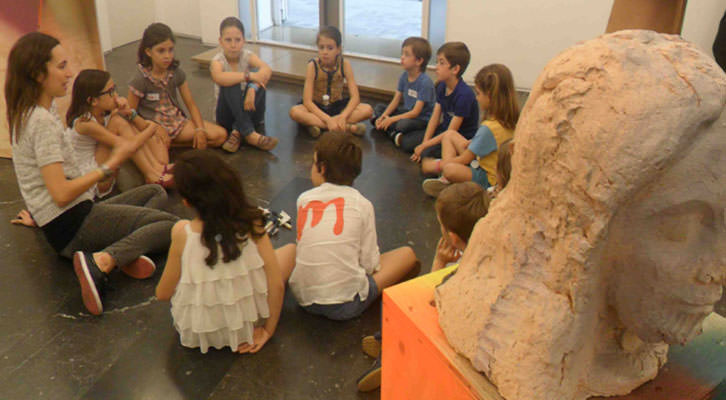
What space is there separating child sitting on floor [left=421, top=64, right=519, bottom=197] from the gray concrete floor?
40 cm

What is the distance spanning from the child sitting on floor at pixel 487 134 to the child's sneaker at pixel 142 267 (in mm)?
1717

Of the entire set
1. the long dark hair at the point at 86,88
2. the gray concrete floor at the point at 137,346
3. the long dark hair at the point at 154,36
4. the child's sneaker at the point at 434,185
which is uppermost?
the long dark hair at the point at 154,36

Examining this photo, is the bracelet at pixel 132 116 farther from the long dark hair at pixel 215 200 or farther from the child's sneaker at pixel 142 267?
the long dark hair at pixel 215 200

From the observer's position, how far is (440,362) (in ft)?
5.13

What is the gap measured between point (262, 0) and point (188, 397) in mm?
5624

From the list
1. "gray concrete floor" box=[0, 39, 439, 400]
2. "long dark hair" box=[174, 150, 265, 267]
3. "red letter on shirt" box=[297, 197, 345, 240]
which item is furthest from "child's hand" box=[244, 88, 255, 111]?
"long dark hair" box=[174, 150, 265, 267]

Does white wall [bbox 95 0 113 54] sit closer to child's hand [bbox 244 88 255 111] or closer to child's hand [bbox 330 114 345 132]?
child's hand [bbox 244 88 255 111]

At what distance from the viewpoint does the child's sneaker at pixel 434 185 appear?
3.74 meters

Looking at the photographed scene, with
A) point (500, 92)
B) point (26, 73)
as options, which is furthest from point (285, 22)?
point (26, 73)

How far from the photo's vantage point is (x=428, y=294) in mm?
1767

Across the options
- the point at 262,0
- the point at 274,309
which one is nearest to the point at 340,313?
the point at 274,309

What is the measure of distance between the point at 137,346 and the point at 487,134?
2.16m

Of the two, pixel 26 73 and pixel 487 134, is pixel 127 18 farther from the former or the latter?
pixel 487 134

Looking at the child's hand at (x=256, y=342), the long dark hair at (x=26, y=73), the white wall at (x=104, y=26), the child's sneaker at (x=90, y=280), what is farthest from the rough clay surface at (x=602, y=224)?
the white wall at (x=104, y=26)
